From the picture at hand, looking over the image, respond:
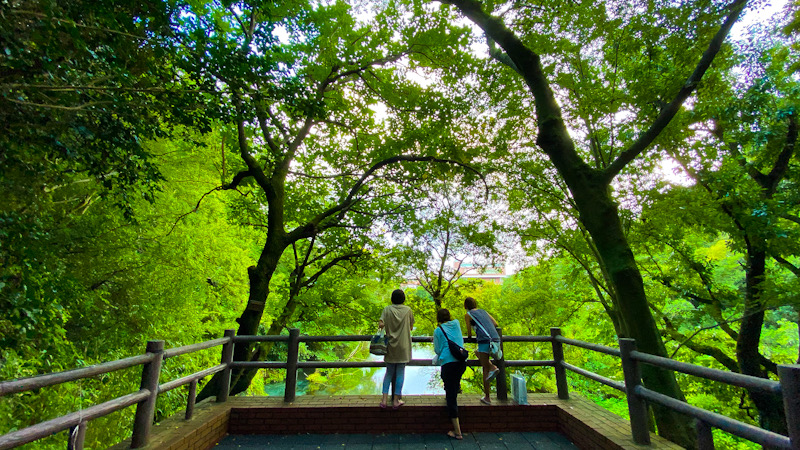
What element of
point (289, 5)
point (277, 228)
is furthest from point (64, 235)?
point (289, 5)

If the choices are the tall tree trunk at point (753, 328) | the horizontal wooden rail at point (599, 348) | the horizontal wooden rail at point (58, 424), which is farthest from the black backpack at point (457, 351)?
the tall tree trunk at point (753, 328)

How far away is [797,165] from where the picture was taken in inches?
301

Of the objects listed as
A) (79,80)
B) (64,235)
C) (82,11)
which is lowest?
(64,235)

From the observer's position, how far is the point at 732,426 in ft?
7.68

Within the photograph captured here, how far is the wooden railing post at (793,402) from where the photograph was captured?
194 cm

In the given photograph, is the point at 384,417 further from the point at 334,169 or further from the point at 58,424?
the point at 334,169

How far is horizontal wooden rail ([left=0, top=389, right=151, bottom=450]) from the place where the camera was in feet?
6.42

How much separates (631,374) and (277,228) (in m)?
6.53

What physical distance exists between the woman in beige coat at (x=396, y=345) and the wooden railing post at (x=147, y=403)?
8.03 feet

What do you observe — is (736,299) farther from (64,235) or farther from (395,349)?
(64,235)

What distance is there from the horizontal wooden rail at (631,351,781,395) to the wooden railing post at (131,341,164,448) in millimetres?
4621

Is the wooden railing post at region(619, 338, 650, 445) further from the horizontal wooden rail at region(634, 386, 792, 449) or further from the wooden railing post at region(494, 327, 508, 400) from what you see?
the wooden railing post at region(494, 327, 508, 400)

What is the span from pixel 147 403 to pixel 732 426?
4726 mm

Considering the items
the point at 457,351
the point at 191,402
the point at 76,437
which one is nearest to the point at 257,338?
the point at 191,402
